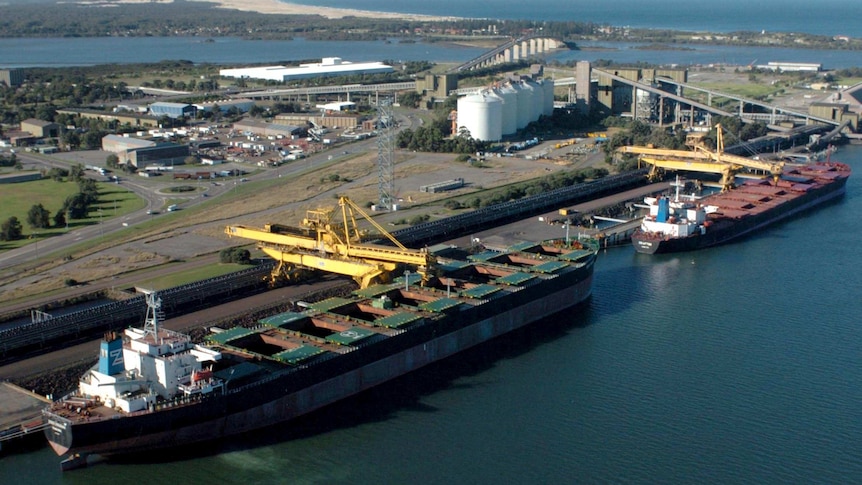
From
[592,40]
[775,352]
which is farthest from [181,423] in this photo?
[592,40]

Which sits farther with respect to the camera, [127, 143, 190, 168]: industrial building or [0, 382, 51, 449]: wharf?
[127, 143, 190, 168]: industrial building

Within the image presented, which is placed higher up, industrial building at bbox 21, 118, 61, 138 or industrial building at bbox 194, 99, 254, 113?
industrial building at bbox 194, 99, 254, 113

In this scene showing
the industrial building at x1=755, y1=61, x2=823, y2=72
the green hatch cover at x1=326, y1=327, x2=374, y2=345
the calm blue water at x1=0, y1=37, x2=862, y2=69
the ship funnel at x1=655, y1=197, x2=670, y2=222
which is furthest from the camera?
the calm blue water at x1=0, y1=37, x2=862, y2=69

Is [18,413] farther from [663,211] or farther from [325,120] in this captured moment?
[325,120]

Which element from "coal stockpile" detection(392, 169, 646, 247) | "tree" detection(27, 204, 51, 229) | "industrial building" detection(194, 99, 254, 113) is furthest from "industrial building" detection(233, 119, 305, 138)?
"tree" detection(27, 204, 51, 229)

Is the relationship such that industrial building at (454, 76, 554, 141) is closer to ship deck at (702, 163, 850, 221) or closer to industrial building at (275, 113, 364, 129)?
industrial building at (275, 113, 364, 129)

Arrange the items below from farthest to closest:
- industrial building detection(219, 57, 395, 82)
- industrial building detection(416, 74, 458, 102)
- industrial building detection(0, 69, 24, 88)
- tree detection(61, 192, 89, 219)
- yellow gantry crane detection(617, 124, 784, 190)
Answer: industrial building detection(219, 57, 395, 82), industrial building detection(0, 69, 24, 88), industrial building detection(416, 74, 458, 102), yellow gantry crane detection(617, 124, 784, 190), tree detection(61, 192, 89, 219)
